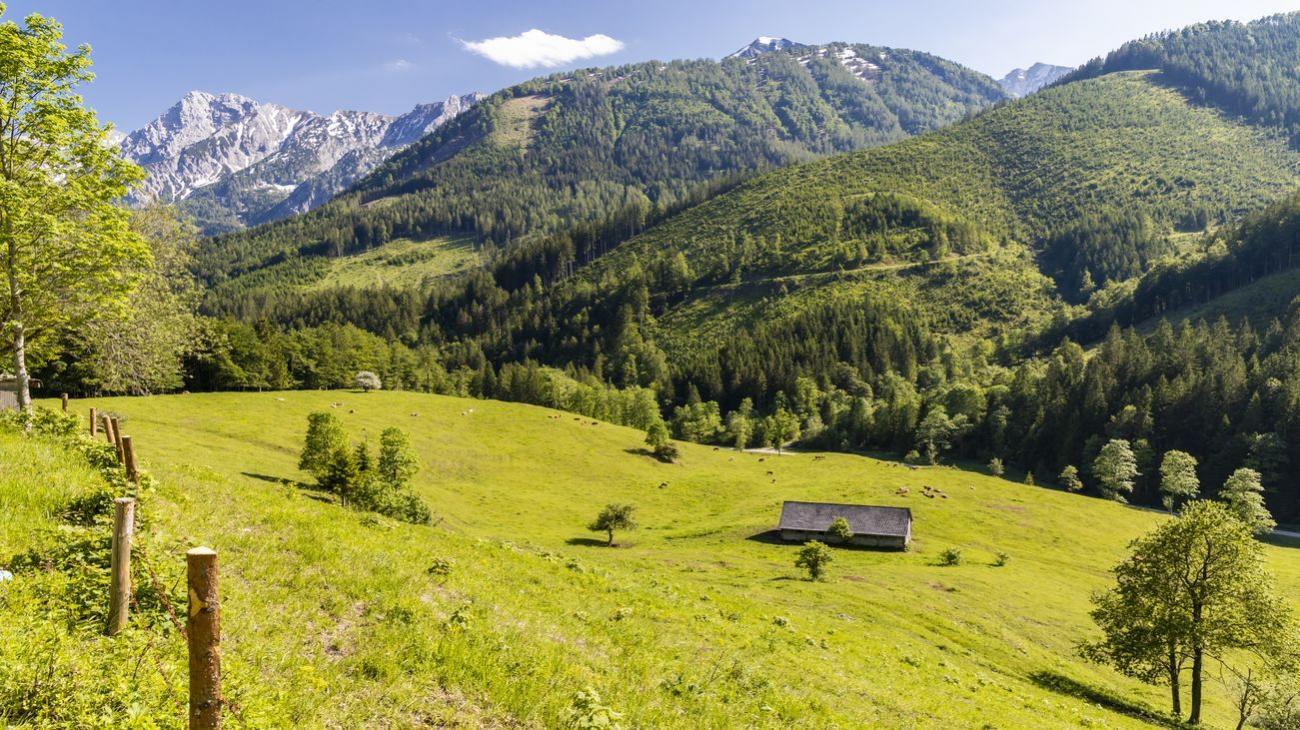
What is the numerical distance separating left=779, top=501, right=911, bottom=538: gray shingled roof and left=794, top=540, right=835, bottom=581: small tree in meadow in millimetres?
19630

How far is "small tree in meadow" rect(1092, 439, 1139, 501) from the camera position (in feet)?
409

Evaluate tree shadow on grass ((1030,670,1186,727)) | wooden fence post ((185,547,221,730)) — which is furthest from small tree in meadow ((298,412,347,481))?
tree shadow on grass ((1030,670,1186,727))

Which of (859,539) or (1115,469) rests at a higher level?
(1115,469)

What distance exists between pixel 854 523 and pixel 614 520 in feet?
104

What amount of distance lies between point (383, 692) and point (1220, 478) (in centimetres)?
17712

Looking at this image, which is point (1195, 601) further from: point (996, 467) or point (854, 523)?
point (996, 467)

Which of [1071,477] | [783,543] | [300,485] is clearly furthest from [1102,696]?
[1071,477]

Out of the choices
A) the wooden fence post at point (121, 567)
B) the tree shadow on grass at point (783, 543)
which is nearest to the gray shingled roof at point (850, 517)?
the tree shadow on grass at point (783, 543)

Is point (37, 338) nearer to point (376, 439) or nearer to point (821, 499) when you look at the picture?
point (376, 439)

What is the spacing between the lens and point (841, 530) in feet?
249

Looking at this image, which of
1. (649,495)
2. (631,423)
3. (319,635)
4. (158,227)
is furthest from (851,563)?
(631,423)

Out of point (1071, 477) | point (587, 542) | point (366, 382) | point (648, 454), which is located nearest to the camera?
point (587, 542)

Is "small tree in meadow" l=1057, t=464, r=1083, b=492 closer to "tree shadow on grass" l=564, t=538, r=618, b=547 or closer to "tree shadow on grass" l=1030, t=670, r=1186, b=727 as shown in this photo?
"tree shadow on grass" l=1030, t=670, r=1186, b=727

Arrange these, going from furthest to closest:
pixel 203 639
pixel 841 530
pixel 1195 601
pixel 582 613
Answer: pixel 841 530, pixel 1195 601, pixel 582 613, pixel 203 639
